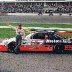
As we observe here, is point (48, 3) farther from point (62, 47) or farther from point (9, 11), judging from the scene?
point (62, 47)

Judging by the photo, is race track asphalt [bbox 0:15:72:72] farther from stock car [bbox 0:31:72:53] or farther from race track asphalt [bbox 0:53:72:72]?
stock car [bbox 0:31:72:53]

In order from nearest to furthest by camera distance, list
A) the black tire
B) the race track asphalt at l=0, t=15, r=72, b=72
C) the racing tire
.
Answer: the race track asphalt at l=0, t=15, r=72, b=72
the racing tire
the black tire

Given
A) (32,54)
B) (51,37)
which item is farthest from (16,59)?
(51,37)

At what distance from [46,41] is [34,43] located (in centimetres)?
62

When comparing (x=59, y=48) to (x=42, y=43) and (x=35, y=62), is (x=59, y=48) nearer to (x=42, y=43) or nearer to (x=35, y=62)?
(x=42, y=43)

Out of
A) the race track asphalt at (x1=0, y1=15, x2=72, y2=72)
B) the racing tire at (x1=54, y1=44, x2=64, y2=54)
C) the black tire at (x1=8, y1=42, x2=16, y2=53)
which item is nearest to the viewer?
the race track asphalt at (x1=0, y1=15, x2=72, y2=72)

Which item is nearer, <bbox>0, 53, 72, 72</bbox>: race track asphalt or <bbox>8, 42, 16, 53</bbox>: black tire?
<bbox>0, 53, 72, 72</bbox>: race track asphalt

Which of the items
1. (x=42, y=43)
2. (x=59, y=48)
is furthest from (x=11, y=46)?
(x=59, y=48)

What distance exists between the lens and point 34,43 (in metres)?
16.7

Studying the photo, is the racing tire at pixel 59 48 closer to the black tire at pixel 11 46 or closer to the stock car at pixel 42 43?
the stock car at pixel 42 43

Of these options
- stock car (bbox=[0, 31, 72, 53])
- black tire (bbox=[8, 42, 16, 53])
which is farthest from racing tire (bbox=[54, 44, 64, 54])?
black tire (bbox=[8, 42, 16, 53])

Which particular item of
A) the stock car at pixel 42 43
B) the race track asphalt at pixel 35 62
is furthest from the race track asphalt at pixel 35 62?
the stock car at pixel 42 43

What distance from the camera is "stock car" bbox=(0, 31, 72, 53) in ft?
54.2

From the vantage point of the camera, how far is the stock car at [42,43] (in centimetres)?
1653
